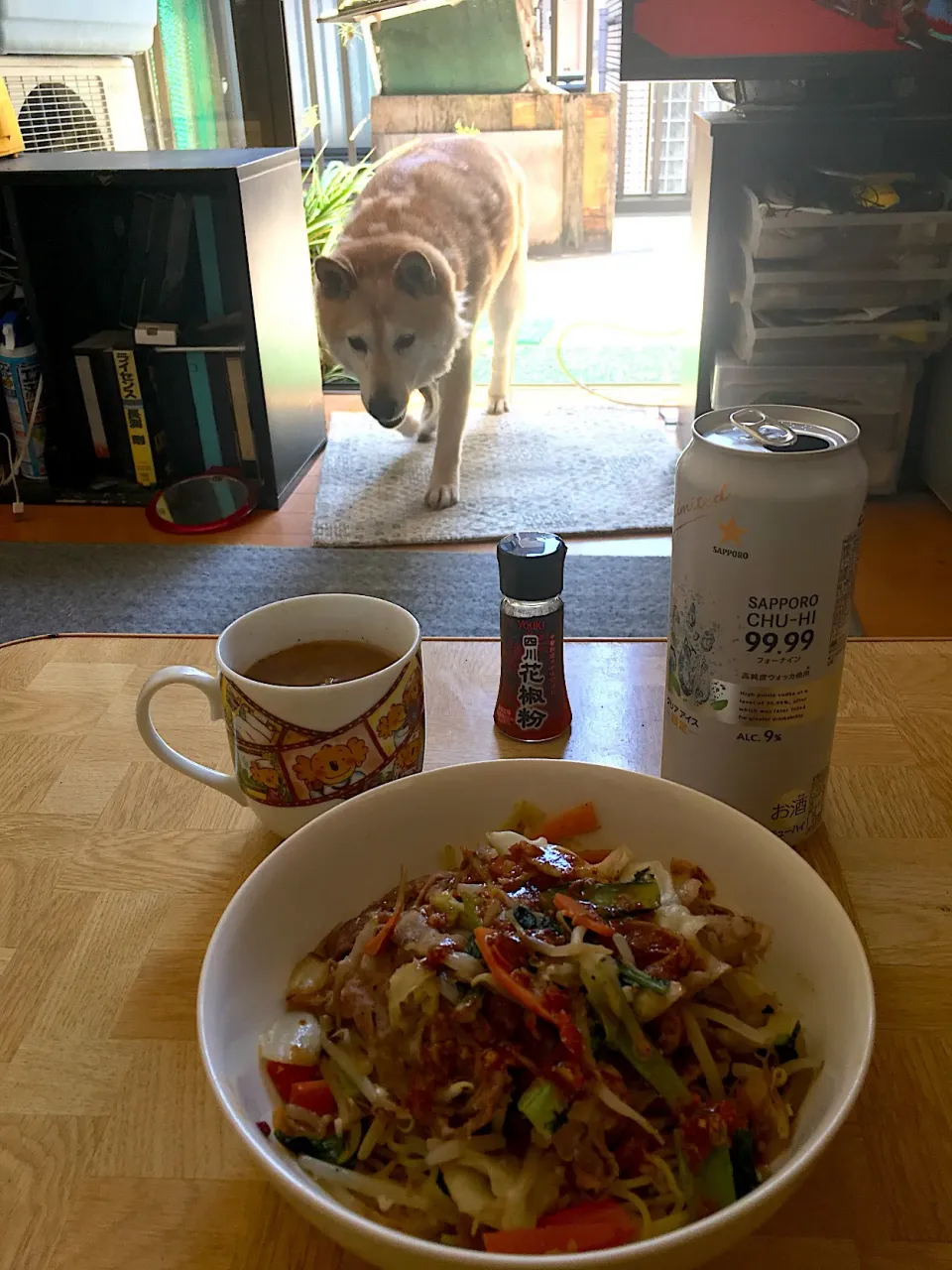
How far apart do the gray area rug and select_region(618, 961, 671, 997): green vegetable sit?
138 cm

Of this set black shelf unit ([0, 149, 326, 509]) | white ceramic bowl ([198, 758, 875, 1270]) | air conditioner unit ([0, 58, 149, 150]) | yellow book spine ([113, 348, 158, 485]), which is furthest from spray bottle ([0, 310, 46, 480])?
white ceramic bowl ([198, 758, 875, 1270])

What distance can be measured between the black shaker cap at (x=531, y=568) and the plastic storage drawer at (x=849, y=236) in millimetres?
1204

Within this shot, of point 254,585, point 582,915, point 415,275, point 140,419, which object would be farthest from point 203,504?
point 582,915

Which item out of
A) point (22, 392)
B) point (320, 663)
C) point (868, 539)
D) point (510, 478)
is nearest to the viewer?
point (320, 663)

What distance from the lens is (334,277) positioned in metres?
1.73

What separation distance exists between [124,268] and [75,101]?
0.58 m

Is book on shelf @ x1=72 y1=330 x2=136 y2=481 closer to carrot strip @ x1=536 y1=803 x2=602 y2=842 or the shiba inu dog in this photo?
the shiba inu dog

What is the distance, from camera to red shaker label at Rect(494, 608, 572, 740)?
0.61m

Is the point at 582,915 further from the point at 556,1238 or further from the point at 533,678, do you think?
the point at 533,678

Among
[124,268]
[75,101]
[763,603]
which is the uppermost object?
[75,101]

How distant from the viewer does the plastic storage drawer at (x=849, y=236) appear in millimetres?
1563

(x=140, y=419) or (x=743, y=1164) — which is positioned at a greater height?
(x=743, y=1164)

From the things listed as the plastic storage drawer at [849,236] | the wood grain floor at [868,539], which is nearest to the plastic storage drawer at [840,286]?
the plastic storage drawer at [849,236]

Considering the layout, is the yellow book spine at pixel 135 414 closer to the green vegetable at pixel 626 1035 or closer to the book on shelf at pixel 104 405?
the book on shelf at pixel 104 405
